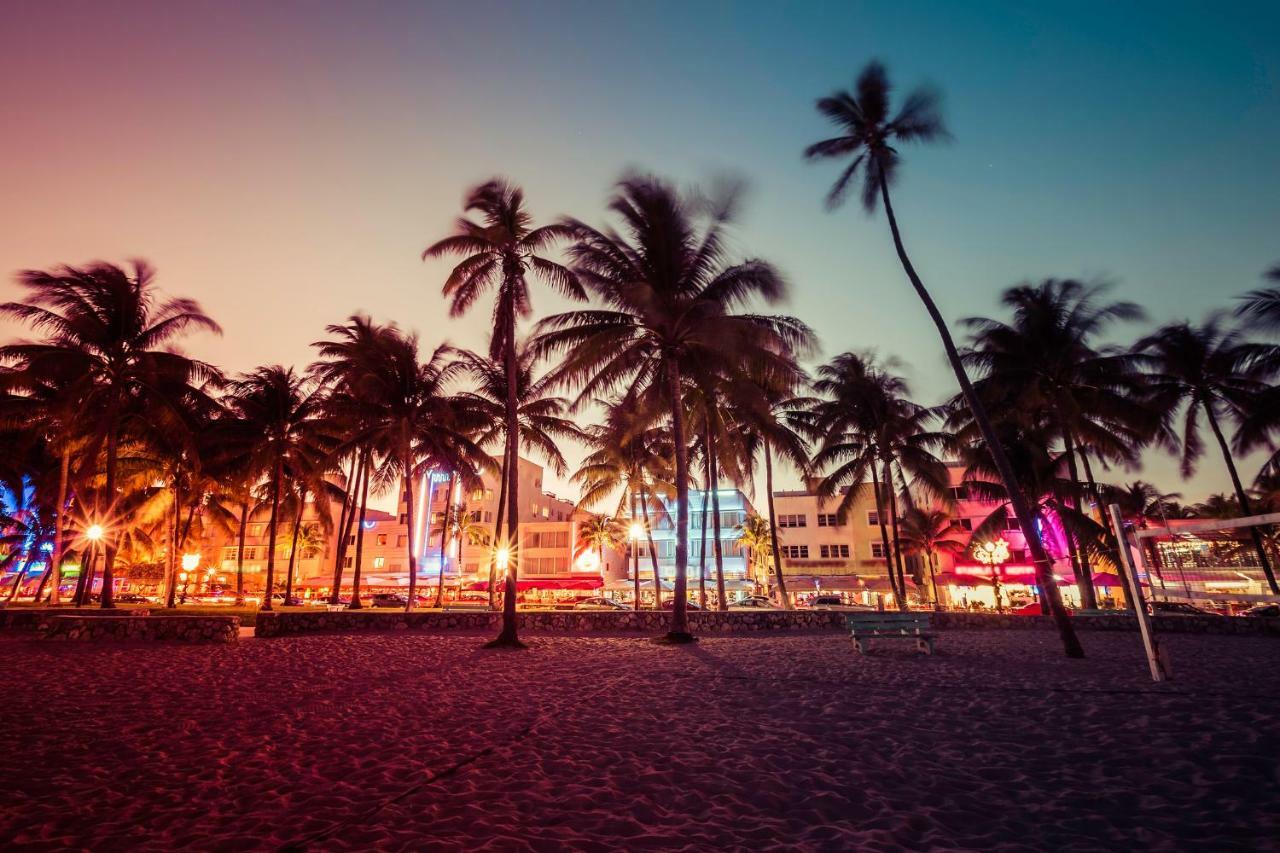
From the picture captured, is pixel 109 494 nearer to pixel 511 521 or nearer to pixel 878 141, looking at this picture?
pixel 511 521

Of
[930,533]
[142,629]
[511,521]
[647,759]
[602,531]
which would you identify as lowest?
[647,759]

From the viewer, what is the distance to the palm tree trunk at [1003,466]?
12547mm

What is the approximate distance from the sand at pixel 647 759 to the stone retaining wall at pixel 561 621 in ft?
28.0

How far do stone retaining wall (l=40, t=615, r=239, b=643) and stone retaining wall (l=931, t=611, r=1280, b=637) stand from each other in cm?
2166

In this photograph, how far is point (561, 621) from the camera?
65.4 feet

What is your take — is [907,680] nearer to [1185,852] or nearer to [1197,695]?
[1197,695]

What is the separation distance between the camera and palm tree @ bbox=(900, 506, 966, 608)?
1854 inches

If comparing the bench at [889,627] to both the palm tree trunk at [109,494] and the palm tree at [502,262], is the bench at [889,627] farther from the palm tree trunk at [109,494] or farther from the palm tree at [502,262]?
the palm tree trunk at [109,494]

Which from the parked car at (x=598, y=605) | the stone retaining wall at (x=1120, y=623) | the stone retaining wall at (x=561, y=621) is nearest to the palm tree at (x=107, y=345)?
the stone retaining wall at (x=561, y=621)

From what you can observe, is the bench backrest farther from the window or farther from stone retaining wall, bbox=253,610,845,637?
the window

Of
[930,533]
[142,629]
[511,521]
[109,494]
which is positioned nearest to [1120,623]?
[511,521]

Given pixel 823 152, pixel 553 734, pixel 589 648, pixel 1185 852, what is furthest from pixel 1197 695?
pixel 823 152

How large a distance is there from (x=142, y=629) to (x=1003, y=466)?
24.8 m

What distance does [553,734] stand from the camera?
6430 millimetres
